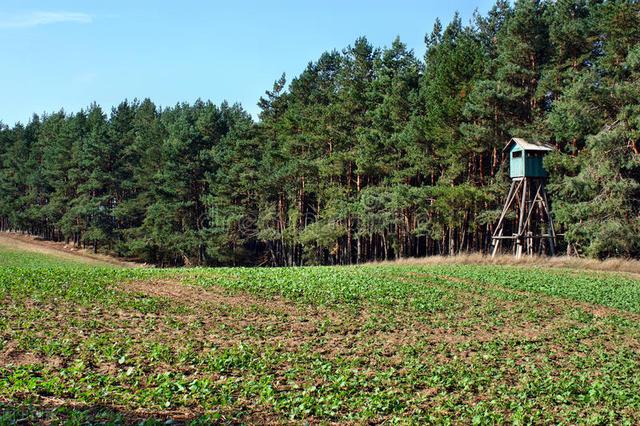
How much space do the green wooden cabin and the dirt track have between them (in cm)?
4649

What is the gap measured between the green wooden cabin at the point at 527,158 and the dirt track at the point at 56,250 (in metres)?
46.5

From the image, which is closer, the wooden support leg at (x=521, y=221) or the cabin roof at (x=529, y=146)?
the cabin roof at (x=529, y=146)

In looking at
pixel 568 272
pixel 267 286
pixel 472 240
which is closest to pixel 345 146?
pixel 472 240

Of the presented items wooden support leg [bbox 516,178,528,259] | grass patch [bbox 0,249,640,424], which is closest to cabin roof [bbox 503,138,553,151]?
wooden support leg [bbox 516,178,528,259]

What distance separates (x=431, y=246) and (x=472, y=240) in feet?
17.4

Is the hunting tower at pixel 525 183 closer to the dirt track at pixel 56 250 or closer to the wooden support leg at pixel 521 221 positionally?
the wooden support leg at pixel 521 221

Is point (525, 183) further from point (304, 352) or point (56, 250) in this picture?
point (56, 250)

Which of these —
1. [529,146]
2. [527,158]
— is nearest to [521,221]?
[527,158]

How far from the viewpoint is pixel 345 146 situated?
5369 centimetres

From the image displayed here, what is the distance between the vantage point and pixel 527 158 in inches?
1329

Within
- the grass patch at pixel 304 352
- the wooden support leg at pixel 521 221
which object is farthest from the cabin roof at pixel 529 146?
the grass patch at pixel 304 352

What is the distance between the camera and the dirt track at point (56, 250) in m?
65.2

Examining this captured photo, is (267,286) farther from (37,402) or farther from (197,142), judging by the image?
(197,142)

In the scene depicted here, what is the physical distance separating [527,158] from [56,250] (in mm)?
61113
